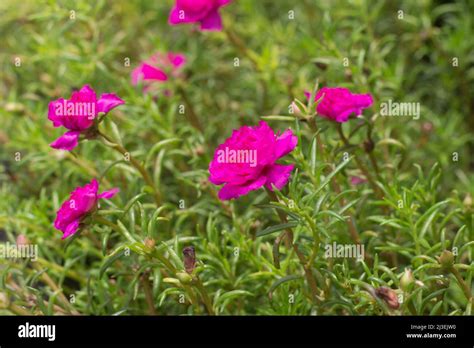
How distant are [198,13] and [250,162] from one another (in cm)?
62

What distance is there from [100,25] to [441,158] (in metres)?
1.10

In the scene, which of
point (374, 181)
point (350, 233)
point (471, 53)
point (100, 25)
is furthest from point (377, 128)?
point (100, 25)

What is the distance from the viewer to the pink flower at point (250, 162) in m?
1.12

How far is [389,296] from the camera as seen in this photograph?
1.11m

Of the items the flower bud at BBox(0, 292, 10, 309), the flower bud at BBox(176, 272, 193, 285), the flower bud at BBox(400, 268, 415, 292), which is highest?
the flower bud at BBox(176, 272, 193, 285)

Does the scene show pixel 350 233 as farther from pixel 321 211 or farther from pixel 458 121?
pixel 458 121

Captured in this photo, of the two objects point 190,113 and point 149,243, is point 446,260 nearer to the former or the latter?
point 149,243

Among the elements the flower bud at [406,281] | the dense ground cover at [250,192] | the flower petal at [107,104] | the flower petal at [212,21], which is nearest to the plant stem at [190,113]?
the dense ground cover at [250,192]

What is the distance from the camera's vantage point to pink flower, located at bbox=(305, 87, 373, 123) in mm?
1255

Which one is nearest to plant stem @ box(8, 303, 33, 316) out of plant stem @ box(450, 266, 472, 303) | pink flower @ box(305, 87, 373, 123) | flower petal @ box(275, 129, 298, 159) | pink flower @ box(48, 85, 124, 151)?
pink flower @ box(48, 85, 124, 151)

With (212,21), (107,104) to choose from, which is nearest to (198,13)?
(212,21)

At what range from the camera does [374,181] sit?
57.1 inches

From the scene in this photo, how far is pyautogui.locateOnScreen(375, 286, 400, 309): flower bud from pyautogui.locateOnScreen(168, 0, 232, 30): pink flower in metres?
0.80

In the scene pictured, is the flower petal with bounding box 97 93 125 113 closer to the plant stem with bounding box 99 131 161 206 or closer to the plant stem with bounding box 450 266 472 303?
the plant stem with bounding box 99 131 161 206
